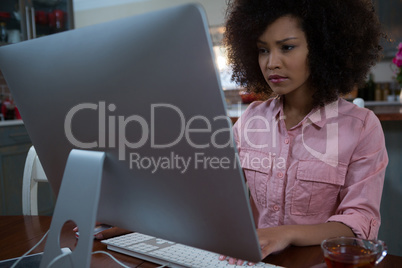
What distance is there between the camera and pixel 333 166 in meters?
0.98

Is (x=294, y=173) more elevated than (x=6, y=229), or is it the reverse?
(x=294, y=173)

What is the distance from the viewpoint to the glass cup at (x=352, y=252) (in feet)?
1.73

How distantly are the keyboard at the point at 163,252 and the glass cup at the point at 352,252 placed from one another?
0.11m

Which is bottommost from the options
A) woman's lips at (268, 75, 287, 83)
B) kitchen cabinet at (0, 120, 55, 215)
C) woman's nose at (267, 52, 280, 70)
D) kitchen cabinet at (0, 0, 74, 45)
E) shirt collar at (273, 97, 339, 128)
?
kitchen cabinet at (0, 120, 55, 215)

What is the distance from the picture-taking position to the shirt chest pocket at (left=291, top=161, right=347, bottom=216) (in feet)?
3.26

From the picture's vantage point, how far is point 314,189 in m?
1.00

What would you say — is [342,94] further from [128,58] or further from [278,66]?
[128,58]

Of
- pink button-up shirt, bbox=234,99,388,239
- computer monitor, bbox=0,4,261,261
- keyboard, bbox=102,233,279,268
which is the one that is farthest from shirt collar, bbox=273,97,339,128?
computer monitor, bbox=0,4,261,261

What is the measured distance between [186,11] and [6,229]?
835 mm

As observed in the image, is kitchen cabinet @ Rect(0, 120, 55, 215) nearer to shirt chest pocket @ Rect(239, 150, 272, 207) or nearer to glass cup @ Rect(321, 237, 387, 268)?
shirt chest pocket @ Rect(239, 150, 272, 207)

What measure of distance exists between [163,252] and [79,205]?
0.23m

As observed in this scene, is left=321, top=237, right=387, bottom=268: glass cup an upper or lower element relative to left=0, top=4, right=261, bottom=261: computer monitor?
lower

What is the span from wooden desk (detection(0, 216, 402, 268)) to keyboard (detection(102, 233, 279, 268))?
14 mm

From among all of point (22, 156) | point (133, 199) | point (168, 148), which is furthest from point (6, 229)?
point (22, 156)
